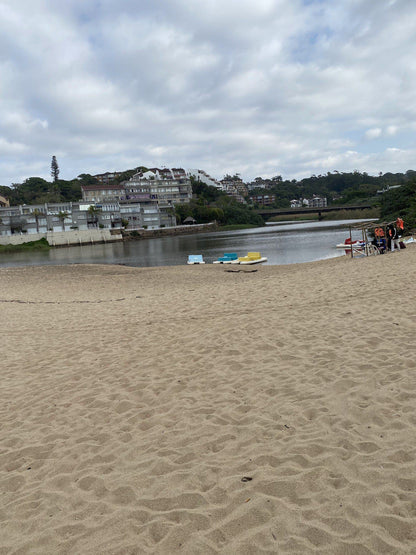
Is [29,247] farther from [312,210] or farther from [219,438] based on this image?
[312,210]

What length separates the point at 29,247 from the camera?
83062mm

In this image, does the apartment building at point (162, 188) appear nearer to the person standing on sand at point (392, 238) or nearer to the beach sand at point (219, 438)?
the person standing on sand at point (392, 238)

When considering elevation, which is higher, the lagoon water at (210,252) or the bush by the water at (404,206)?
the bush by the water at (404,206)

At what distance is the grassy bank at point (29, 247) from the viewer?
77.9 metres

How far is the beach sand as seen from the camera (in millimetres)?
2541

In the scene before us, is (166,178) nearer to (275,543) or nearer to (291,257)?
(291,257)

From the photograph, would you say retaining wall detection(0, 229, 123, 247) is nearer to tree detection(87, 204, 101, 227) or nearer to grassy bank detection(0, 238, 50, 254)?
grassy bank detection(0, 238, 50, 254)

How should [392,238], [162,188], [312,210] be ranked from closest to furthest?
[392,238], [162,188], [312,210]

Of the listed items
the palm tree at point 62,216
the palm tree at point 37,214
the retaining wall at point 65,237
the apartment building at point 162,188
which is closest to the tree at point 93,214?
the palm tree at point 62,216

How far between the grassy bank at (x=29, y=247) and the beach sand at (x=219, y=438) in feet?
260

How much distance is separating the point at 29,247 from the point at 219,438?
291 feet

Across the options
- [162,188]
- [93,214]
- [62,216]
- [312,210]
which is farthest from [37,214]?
[312,210]

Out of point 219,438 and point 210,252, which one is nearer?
point 219,438

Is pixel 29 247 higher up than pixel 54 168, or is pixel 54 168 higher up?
pixel 54 168
